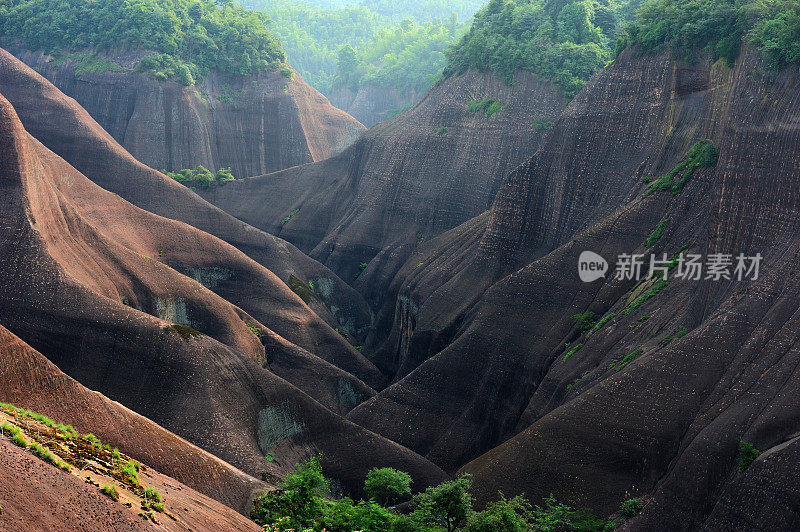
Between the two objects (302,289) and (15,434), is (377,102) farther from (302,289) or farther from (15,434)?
(15,434)

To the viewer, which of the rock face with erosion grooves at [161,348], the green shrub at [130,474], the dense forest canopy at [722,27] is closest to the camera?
the green shrub at [130,474]

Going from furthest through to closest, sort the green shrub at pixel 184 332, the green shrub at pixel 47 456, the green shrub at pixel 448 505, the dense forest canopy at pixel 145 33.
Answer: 1. the dense forest canopy at pixel 145 33
2. the green shrub at pixel 184 332
3. the green shrub at pixel 448 505
4. the green shrub at pixel 47 456

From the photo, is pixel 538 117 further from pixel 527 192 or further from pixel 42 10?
pixel 42 10

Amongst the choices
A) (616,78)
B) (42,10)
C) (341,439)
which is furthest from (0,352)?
(42,10)

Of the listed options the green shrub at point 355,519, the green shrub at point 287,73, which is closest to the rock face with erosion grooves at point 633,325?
the green shrub at point 355,519

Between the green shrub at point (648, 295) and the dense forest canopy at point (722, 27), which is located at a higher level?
the dense forest canopy at point (722, 27)

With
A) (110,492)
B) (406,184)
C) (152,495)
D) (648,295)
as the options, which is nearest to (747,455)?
(648,295)

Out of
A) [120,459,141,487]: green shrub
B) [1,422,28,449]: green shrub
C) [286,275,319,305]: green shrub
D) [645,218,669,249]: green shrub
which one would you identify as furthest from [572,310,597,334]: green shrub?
[286,275,319,305]: green shrub

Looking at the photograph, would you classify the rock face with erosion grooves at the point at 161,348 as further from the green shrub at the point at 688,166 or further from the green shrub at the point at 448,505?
the green shrub at the point at 688,166
